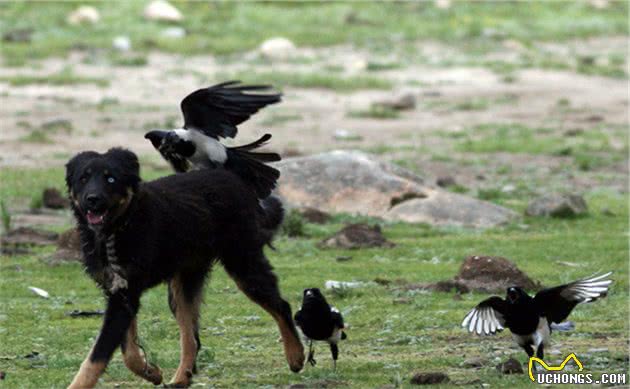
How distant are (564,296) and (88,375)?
3.06 m

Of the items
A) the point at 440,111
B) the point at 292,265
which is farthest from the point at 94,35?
the point at 292,265

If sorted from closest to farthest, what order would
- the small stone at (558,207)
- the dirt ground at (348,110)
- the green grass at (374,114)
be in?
the small stone at (558,207)
the dirt ground at (348,110)
the green grass at (374,114)

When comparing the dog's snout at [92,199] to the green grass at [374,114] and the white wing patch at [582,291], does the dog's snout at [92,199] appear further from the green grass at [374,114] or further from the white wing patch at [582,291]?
the green grass at [374,114]

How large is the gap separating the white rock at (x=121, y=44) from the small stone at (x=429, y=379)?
23.3 m

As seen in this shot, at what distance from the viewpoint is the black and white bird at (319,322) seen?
10.1 m

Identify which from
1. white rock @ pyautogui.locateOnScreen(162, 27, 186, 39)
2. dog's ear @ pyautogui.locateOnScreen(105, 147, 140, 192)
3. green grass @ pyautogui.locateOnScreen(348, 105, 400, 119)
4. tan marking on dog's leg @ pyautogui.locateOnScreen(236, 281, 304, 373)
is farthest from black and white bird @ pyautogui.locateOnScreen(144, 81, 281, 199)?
white rock @ pyautogui.locateOnScreen(162, 27, 186, 39)

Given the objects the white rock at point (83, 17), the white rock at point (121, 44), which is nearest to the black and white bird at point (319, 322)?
the white rock at point (121, 44)

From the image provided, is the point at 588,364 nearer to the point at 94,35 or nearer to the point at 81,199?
the point at 81,199

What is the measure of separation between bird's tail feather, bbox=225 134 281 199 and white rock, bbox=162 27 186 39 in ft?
75.3

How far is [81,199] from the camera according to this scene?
29.0 ft

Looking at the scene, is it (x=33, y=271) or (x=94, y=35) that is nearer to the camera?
(x=33, y=271)

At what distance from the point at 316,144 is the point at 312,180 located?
19.6 ft

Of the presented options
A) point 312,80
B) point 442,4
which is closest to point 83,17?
point 312,80

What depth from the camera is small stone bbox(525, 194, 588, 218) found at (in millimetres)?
17438
